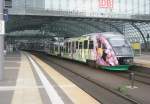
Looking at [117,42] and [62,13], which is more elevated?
[62,13]

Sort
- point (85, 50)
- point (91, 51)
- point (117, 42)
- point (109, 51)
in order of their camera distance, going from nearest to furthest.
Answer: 1. point (109, 51)
2. point (117, 42)
3. point (91, 51)
4. point (85, 50)

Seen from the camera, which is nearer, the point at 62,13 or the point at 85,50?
the point at 85,50

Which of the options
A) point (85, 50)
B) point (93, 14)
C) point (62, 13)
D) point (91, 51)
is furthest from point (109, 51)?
point (93, 14)

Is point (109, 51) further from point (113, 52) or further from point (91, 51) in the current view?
point (91, 51)

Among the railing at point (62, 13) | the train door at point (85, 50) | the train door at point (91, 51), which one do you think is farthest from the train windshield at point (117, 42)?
the railing at point (62, 13)

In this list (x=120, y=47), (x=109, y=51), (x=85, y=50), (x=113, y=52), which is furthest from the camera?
(x=85, y=50)

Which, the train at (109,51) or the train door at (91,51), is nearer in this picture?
the train at (109,51)

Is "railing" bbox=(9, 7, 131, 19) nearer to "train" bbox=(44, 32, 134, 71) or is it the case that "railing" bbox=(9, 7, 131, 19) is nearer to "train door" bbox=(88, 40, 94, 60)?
"train door" bbox=(88, 40, 94, 60)

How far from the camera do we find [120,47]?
3164 centimetres

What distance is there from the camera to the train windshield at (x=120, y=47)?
31.2m

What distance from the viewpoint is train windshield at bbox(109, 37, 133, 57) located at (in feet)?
102

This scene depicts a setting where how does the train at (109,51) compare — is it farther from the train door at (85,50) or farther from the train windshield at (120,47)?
the train door at (85,50)

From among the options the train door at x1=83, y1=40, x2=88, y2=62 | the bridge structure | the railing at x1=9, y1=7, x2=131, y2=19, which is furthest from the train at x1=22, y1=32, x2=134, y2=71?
the railing at x1=9, y1=7, x2=131, y2=19

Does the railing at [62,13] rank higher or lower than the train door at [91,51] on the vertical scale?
higher
